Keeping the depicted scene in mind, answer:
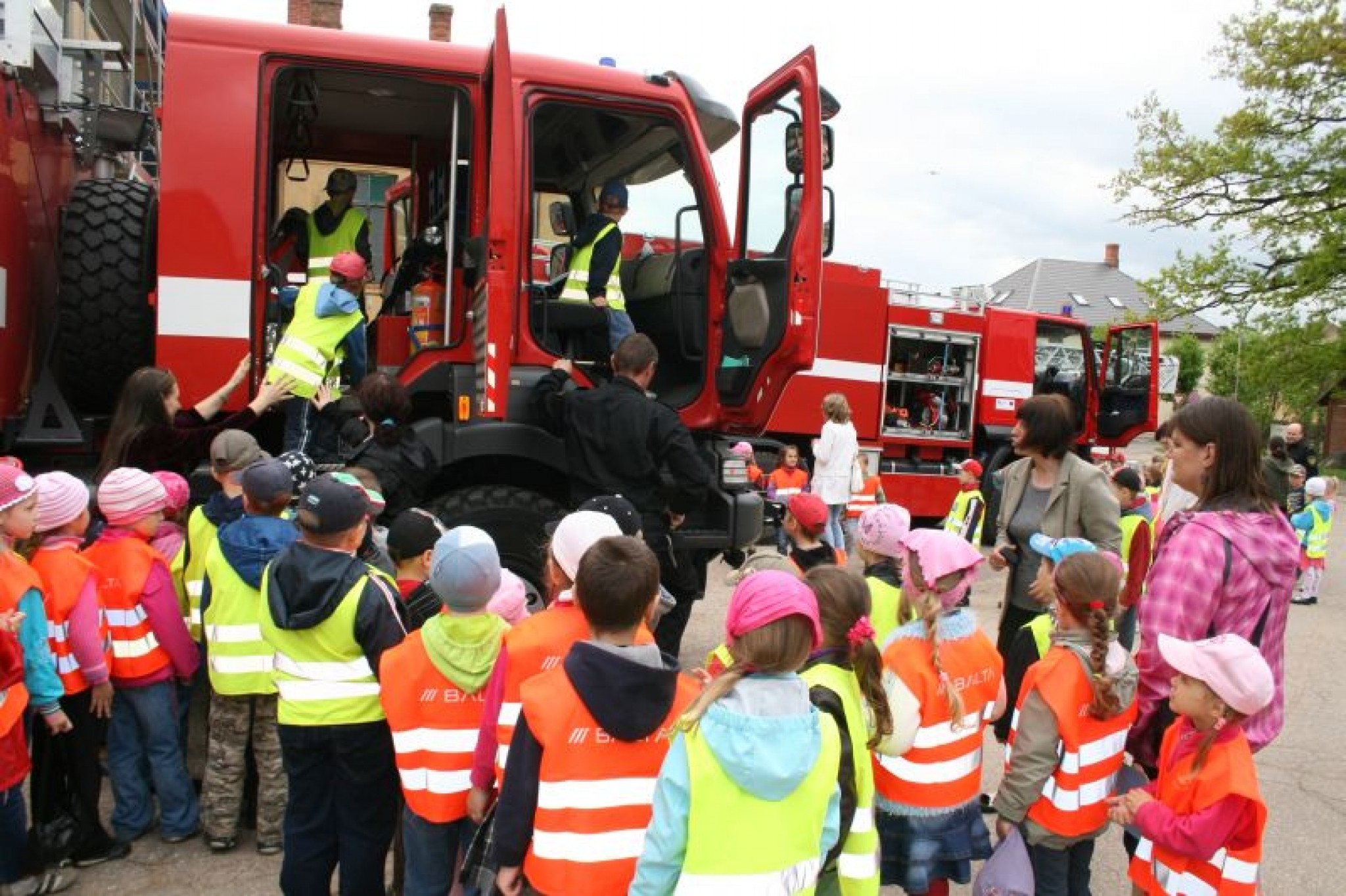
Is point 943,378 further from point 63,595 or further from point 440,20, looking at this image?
point 440,20

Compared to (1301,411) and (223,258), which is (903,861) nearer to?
(223,258)

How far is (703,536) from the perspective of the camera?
4988mm

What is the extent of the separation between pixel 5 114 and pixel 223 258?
1042 millimetres

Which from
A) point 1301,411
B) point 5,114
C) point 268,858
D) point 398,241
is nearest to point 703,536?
point 268,858

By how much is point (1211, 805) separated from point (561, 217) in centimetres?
445

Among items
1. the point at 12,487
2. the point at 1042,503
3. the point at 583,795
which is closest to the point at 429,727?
the point at 583,795

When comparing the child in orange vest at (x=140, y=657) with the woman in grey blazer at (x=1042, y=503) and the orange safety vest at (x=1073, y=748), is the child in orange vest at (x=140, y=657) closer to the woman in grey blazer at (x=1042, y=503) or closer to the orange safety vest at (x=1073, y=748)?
the orange safety vest at (x=1073, y=748)

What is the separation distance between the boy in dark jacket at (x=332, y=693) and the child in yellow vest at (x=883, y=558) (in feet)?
4.59

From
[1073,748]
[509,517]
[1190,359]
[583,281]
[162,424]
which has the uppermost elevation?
[1190,359]

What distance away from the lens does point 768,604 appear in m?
2.02

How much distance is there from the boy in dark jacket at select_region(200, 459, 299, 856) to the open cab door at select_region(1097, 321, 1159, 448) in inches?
454

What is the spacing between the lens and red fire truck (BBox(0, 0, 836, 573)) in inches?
174

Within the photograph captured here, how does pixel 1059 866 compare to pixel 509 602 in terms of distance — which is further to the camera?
pixel 509 602

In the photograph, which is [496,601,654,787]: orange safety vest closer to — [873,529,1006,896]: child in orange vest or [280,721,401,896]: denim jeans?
[280,721,401,896]: denim jeans
